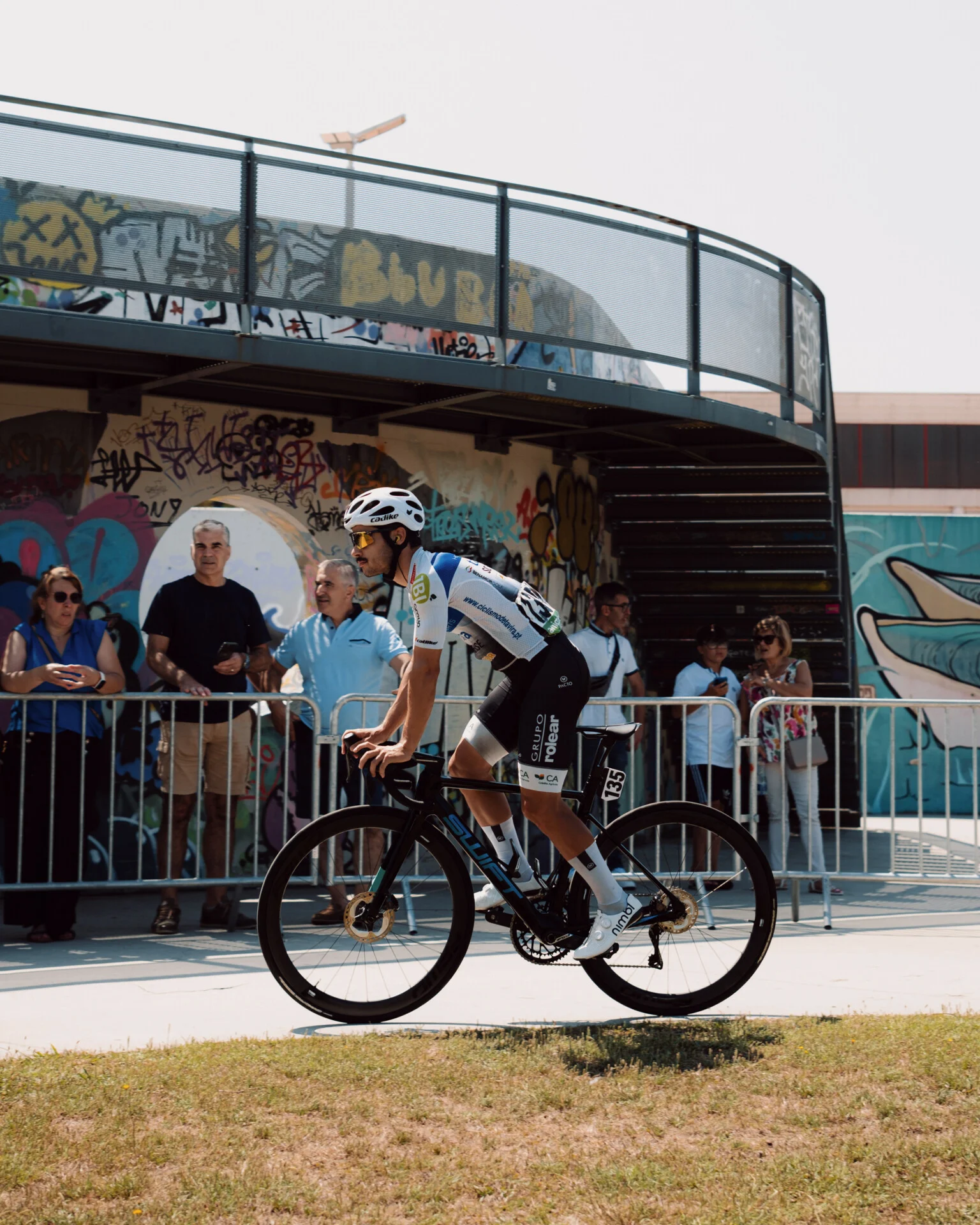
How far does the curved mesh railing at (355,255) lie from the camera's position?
8.81m

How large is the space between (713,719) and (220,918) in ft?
11.9

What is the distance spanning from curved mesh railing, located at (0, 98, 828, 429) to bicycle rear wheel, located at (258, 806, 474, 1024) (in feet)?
15.2

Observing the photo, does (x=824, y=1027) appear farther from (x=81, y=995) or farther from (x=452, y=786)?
(x=81, y=995)

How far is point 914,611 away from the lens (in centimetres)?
1880

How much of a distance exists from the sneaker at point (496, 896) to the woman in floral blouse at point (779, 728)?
4.09 m

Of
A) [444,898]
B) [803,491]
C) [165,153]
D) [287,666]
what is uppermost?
[165,153]

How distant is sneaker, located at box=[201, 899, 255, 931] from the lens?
8.50 metres

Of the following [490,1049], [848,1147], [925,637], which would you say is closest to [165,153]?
[490,1049]

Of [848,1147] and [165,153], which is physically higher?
[165,153]

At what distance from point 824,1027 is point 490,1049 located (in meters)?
1.33

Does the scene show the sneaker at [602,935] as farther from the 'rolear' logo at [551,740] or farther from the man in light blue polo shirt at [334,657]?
the man in light blue polo shirt at [334,657]

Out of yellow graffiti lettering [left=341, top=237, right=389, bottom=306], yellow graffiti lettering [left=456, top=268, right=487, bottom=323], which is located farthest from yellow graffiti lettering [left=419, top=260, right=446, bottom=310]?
yellow graffiti lettering [left=341, top=237, right=389, bottom=306]

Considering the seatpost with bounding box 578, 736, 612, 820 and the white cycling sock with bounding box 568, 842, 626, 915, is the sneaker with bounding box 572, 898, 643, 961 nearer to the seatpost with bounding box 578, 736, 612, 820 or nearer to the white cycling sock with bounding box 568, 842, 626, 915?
the white cycling sock with bounding box 568, 842, 626, 915

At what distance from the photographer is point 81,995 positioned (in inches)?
257
